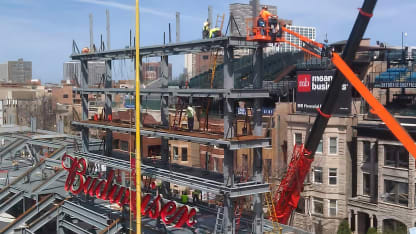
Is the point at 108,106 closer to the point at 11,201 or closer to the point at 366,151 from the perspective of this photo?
the point at 11,201

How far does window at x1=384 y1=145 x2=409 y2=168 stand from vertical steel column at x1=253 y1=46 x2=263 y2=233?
1816 centimetres

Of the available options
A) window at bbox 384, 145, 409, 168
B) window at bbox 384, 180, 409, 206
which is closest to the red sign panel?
window at bbox 384, 145, 409, 168

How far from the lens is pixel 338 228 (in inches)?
1752

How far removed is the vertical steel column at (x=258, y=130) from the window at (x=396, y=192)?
18162 millimetres

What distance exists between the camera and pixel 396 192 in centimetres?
3994

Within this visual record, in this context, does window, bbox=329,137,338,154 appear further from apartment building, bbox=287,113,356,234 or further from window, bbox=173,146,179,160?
window, bbox=173,146,179,160

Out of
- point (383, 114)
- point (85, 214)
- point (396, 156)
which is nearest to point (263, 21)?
point (383, 114)

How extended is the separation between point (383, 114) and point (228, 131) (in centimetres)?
798

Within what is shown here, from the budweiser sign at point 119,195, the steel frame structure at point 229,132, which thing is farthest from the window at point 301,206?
the steel frame structure at point 229,132

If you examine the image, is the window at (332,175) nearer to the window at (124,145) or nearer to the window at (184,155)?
the window at (184,155)

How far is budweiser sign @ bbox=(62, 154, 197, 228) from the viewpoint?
87.5 ft

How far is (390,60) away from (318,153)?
52.6 feet

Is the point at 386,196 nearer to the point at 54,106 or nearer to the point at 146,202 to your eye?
the point at 146,202

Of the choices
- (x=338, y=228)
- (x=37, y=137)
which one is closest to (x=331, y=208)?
(x=338, y=228)
